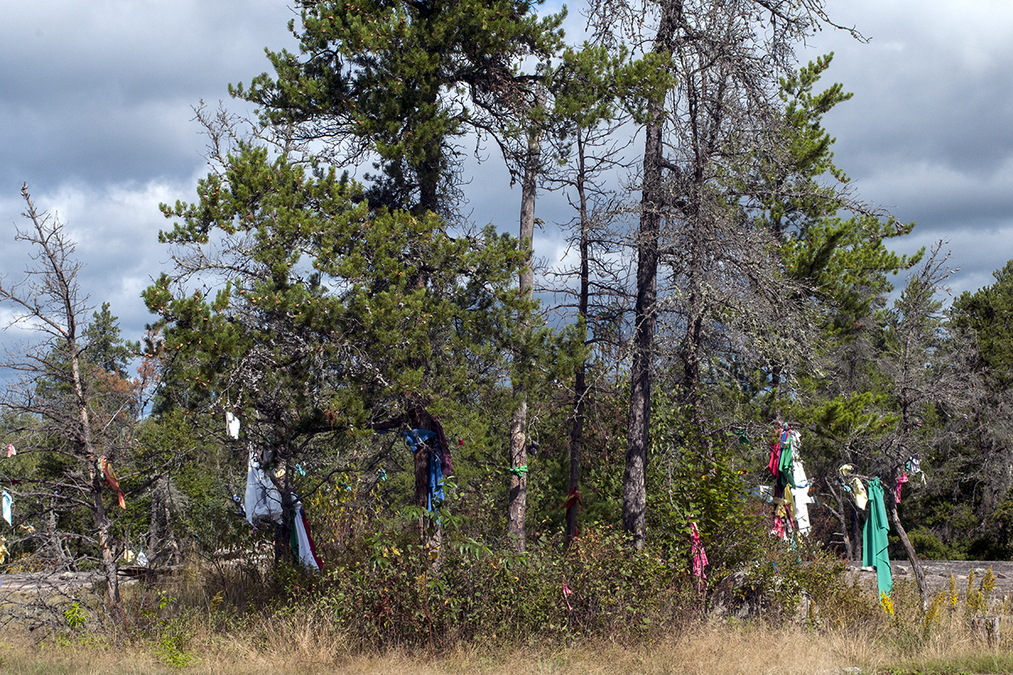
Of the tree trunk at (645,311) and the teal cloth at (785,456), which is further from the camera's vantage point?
the teal cloth at (785,456)

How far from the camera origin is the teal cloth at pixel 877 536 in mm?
10531

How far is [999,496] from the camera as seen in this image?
23.8 metres

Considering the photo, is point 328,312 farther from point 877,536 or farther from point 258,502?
point 877,536

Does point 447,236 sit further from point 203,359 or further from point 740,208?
point 740,208

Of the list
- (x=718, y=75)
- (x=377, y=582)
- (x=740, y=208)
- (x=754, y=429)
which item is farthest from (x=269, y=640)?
(x=740, y=208)

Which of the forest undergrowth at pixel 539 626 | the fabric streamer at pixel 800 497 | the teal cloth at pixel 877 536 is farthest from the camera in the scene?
the fabric streamer at pixel 800 497

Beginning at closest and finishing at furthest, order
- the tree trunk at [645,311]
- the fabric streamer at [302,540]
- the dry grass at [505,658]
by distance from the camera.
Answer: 1. the dry grass at [505,658]
2. the tree trunk at [645,311]
3. the fabric streamer at [302,540]

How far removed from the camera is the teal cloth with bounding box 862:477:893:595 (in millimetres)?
10531

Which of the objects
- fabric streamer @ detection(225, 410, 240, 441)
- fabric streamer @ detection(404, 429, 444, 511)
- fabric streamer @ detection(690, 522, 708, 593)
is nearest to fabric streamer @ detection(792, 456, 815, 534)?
fabric streamer @ detection(690, 522, 708, 593)

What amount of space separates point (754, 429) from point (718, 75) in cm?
487

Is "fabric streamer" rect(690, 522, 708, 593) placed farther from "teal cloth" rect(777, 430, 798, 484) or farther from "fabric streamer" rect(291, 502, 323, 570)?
"fabric streamer" rect(291, 502, 323, 570)

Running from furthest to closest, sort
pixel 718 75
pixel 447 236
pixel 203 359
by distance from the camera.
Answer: pixel 718 75
pixel 447 236
pixel 203 359

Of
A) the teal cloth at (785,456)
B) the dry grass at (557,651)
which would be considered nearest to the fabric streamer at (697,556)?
the dry grass at (557,651)

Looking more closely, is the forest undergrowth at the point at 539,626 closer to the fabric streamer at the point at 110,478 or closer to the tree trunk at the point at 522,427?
the fabric streamer at the point at 110,478
